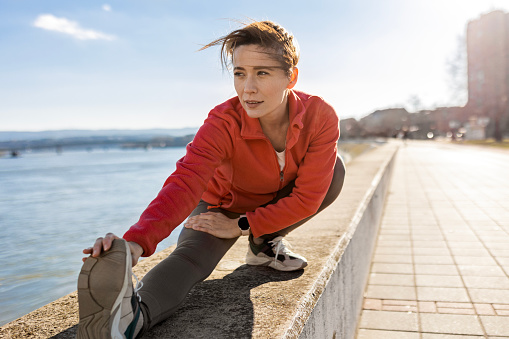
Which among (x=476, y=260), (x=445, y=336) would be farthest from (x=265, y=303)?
(x=476, y=260)

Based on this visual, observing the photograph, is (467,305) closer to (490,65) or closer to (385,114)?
(490,65)

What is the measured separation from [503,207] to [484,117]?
1946 inches

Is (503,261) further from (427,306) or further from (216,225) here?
(216,225)

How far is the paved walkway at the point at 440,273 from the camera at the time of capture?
2289 mm

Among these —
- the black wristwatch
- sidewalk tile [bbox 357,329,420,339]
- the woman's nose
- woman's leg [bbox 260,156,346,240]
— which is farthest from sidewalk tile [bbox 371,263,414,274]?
the woman's nose

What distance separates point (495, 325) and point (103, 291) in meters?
1.92

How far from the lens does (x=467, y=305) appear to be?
8.18 feet

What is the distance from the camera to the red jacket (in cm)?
179

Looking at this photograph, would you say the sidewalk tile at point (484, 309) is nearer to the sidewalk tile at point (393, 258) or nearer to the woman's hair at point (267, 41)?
the sidewalk tile at point (393, 258)

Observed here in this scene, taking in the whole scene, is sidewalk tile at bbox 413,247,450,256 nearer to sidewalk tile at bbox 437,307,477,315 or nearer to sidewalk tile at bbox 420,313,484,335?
sidewalk tile at bbox 437,307,477,315

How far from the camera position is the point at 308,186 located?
1.86 meters

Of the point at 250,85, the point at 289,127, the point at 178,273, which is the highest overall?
the point at 250,85

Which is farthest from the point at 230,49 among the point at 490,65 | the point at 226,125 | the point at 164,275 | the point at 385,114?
the point at 385,114

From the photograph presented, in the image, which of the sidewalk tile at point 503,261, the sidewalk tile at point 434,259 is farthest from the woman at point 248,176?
the sidewalk tile at point 503,261
